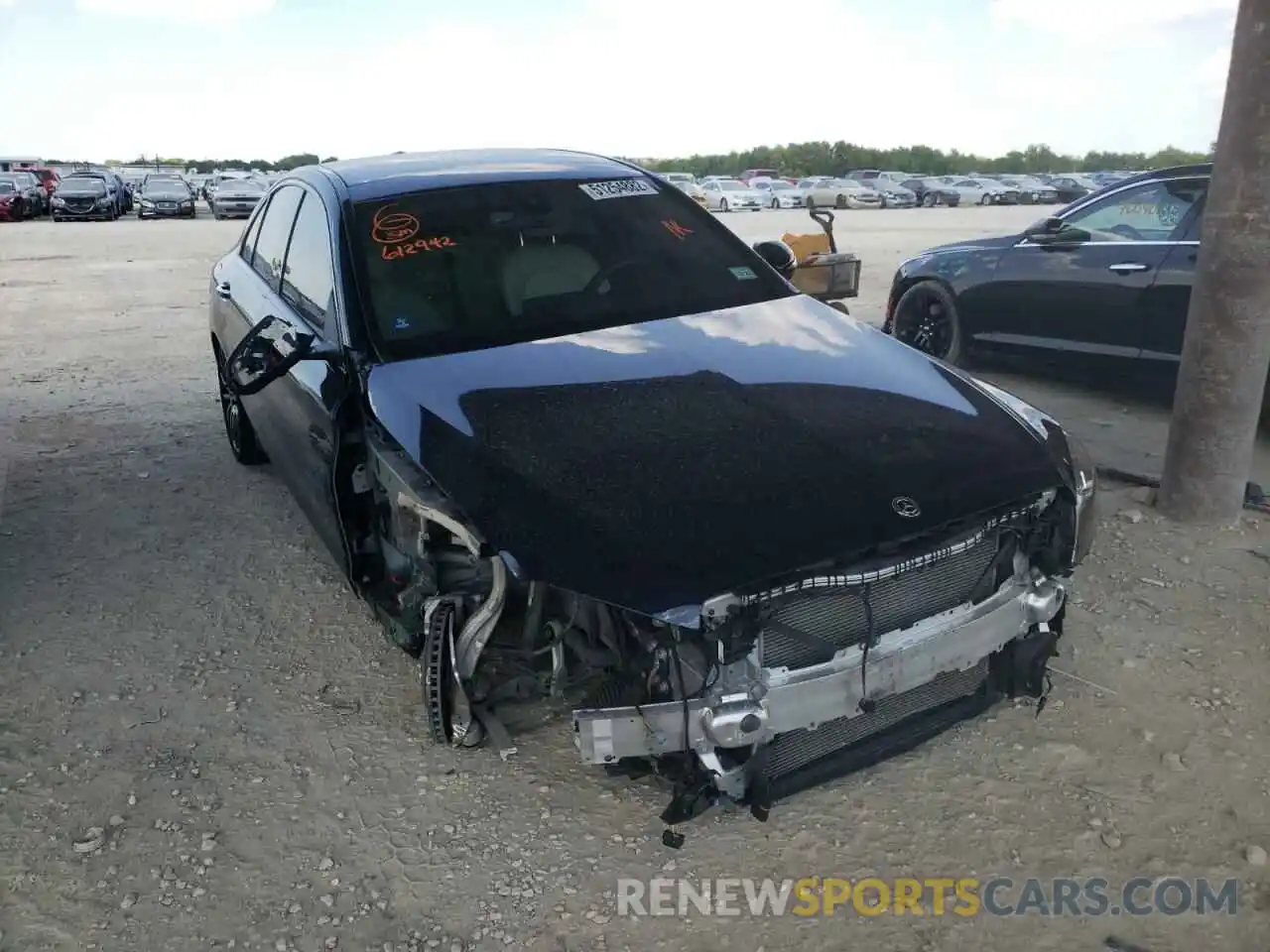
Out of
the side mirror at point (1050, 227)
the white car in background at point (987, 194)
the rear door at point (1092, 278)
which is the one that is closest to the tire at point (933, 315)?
the rear door at point (1092, 278)

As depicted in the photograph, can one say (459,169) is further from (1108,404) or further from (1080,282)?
(1108,404)

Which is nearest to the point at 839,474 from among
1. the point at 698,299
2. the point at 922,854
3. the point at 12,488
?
the point at 922,854

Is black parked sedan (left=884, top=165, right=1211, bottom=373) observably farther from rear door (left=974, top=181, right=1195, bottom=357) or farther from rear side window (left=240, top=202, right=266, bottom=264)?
rear side window (left=240, top=202, right=266, bottom=264)

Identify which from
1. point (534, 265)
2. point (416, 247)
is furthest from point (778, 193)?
point (416, 247)

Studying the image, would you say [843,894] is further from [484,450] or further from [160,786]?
[160,786]

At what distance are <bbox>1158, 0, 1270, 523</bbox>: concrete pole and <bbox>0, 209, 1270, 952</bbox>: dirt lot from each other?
25 centimetres

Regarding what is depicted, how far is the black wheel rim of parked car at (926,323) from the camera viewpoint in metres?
7.14

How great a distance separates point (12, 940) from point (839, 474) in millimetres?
2250

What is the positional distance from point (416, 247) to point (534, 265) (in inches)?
15.8

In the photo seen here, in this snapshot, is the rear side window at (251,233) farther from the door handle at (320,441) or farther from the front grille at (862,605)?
the front grille at (862,605)

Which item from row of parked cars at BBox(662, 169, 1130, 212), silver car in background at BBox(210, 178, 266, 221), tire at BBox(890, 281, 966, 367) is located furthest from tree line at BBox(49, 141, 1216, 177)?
tire at BBox(890, 281, 966, 367)

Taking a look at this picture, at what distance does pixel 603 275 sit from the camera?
11.7 ft

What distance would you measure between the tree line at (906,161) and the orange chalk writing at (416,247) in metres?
67.2

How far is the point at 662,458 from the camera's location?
102 inches
